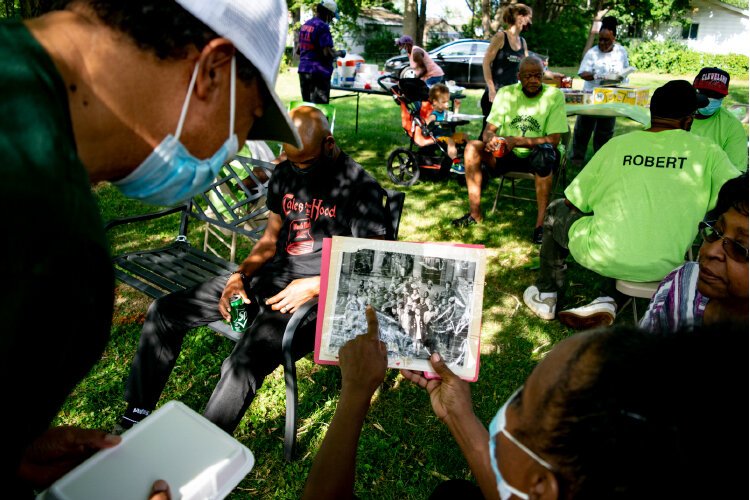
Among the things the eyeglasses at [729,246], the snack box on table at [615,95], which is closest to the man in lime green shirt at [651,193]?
the eyeglasses at [729,246]

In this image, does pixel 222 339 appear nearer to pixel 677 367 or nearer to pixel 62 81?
pixel 62 81

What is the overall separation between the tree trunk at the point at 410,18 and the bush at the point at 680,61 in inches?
499

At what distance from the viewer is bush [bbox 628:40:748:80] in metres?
26.1

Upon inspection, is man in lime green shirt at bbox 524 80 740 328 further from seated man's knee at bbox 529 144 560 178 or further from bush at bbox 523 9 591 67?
bush at bbox 523 9 591 67

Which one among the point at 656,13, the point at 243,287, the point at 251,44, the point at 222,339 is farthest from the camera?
the point at 656,13

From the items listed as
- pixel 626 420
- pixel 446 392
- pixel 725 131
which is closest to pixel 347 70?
pixel 725 131

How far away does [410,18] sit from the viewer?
21375 millimetres

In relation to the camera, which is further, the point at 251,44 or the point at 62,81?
the point at 251,44

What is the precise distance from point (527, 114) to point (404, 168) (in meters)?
1.90

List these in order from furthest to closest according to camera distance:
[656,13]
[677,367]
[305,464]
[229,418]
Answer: [656,13]
[305,464]
[229,418]
[677,367]

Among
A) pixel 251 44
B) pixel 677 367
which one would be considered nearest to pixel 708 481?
pixel 677 367

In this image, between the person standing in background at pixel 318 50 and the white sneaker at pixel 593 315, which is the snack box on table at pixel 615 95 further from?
the person standing in background at pixel 318 50

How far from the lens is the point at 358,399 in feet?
5.30

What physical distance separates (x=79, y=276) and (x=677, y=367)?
3.23 feet
